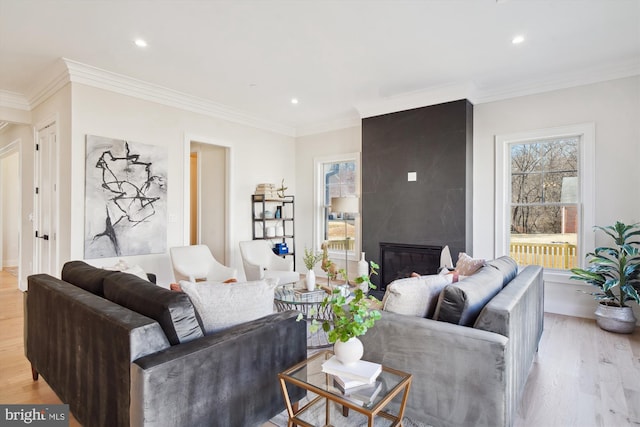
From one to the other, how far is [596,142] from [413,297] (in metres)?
3.41

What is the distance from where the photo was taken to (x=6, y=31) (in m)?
2.98

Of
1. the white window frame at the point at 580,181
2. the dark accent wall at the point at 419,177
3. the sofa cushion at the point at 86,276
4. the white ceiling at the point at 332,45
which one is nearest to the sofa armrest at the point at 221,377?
the sofa cushion at the point at 86,276

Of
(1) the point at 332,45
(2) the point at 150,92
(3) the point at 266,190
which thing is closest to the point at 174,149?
(2) the point at 150,92

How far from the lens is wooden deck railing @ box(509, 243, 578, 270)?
4.08m

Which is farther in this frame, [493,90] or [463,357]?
[493,90]

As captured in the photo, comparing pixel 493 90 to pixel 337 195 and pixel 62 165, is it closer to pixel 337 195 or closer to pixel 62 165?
pixel 337 195

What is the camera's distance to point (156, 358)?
1351 mm

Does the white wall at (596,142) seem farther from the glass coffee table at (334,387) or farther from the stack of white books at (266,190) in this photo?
the glass coffee table at (334,387)

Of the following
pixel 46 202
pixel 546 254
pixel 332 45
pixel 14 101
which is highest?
pixel 332 45

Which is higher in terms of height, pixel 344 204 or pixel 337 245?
pixel 344 204

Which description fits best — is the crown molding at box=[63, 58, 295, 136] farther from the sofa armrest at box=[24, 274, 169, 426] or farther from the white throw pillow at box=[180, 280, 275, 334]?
the white throw pillow at box=[180, 280, 275, 334]

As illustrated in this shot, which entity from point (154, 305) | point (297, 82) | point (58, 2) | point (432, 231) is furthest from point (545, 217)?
point (58, 2)

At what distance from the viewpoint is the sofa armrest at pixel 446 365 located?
159 centimetres

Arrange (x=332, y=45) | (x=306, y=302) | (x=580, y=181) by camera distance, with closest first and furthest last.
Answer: (x=306, y=302) → (x=332, y=45) → (x=580, y=181)
